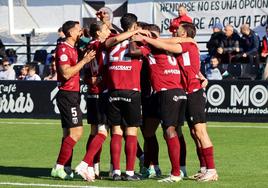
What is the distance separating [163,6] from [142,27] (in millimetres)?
16382

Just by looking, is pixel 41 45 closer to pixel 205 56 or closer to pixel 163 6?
pixel 163 6

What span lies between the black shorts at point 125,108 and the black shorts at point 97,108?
0.30m

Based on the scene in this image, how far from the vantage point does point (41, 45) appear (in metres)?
30.5

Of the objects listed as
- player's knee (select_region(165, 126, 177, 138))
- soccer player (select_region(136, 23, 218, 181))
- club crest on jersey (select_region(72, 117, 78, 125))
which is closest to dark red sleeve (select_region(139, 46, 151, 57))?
soccer player (select_region(136, 23, 218, 181))

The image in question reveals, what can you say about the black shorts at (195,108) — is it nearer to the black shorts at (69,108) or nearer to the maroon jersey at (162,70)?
the maroon jersey at (162,70)

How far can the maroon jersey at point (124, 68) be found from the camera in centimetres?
1273

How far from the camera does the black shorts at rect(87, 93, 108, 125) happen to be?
13.2m

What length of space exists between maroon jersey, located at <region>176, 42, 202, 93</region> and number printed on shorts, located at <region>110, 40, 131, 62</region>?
717 mm

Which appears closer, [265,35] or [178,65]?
[178,65]

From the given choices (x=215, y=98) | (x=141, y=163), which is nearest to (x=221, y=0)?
(x=215, y=98)

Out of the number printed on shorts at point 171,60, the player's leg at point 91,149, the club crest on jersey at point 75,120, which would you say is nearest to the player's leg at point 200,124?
the number printed on shorts at point 171,60

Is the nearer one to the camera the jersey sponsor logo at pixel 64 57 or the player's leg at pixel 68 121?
the jersey sponsor logo at pixel 64 57

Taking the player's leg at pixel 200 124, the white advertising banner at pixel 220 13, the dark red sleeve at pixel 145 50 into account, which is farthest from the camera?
the white advertising banner at pixel 220 13

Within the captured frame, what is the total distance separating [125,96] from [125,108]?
177 mm
